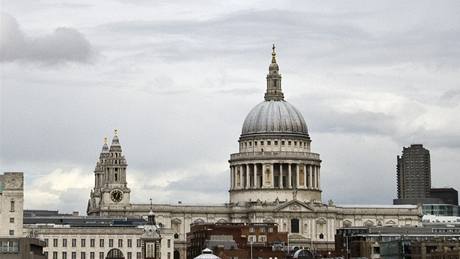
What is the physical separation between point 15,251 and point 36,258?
9698 millimetres

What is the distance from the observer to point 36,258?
7687 inches

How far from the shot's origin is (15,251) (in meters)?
186
